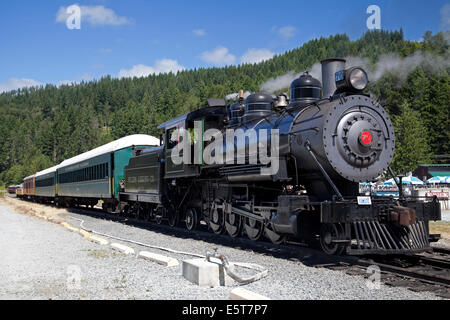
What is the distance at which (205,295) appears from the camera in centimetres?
577

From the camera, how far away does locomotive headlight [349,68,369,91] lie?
27.9 feet

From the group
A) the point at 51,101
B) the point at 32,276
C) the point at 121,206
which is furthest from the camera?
the point at 51,101

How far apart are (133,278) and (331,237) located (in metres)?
Answer: 3.75

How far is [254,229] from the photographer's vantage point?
1048 centimetres

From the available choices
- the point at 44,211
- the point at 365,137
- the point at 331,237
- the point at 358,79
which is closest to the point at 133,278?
the point at 331,237

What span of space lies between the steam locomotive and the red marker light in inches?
0.9

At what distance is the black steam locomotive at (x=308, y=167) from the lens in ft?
25.2

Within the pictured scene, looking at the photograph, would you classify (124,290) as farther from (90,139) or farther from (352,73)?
(90,139)

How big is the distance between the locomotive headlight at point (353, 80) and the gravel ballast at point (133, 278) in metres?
3.67

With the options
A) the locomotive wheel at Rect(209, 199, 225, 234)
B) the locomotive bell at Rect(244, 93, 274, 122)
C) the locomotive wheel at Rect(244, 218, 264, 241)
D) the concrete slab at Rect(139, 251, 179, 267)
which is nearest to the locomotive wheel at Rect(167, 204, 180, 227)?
the locomotive wheel at Rect(209, 199, 225, 234)

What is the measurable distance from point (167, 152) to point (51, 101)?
167 m

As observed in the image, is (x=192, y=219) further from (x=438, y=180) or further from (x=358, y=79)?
(x=438, y=180)

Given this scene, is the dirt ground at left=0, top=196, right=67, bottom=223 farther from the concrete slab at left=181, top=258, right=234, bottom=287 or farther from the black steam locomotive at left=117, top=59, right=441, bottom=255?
the concrete slab at left=181, top=258, right=234, bottom=287

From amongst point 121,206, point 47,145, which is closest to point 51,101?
point 47,145
